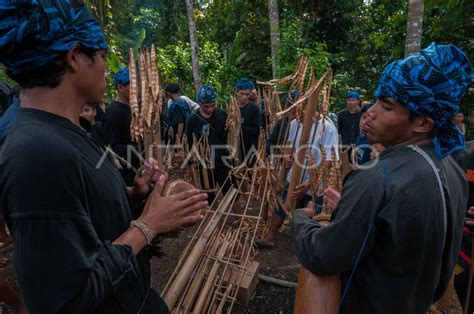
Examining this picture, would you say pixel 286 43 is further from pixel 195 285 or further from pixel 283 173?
pixel 195 285

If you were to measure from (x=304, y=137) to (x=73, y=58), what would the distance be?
204 centimetres

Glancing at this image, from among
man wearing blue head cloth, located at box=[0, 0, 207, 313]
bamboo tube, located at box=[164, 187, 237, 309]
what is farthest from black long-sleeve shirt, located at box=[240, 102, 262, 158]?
man wearing blue head cloth, located at box=[0, 0, 207, 313]

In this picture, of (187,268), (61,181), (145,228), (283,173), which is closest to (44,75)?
(61,181)

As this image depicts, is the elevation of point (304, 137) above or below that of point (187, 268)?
above

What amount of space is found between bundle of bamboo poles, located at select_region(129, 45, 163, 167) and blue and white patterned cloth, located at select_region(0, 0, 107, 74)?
0.56m

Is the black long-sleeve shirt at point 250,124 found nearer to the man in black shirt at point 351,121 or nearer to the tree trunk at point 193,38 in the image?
the man in black shirt at point 351,121

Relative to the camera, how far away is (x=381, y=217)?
118cm

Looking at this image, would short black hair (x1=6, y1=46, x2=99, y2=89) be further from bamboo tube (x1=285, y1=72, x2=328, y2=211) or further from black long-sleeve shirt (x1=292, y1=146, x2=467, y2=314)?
bamboo tube (x1=285, y1=72, x2=328, y2=211)

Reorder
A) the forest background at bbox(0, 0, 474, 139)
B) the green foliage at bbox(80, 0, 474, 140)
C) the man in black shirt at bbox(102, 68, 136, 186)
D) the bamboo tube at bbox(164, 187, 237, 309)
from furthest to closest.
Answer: the green foliage at bbox(80, 0, 474, 140) < the forest background at bbox(0, 0, 474, 139) < the man in black shirt at bbox(102, 68, 136, 186) < the bamboo tube at bbox(164, 187, 237, 309)

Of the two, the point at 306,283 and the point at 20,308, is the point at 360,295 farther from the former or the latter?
the point at 20,308

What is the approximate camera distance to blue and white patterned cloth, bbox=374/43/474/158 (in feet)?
4.09

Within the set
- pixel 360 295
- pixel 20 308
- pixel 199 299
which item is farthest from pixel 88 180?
pixel 20 308

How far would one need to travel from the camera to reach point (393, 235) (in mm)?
1183

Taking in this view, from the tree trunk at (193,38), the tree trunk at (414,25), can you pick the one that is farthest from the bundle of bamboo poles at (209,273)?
the tree trunk at (193,38)
